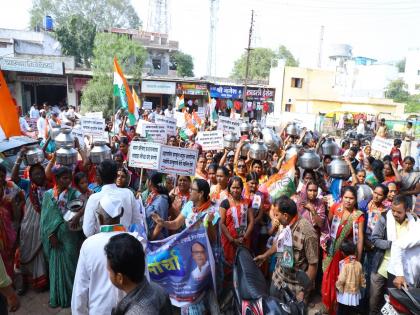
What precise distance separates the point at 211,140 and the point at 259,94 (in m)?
26.1

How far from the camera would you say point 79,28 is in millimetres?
37844

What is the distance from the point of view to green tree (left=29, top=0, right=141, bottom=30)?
51.6 meters

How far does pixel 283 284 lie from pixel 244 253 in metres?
0.52

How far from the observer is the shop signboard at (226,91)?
3008cm

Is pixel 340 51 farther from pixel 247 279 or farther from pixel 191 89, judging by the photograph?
pixel 247 279

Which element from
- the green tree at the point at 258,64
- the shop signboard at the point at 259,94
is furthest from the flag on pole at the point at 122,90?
the green tree at the point at 258,64

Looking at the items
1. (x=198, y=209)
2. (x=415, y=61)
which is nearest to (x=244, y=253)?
(x=198, y=209)

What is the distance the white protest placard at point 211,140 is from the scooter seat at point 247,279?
14.4ft

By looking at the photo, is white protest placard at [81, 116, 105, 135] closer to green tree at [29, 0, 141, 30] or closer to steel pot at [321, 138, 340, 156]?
steel pot at [321, 138, 340, 156]

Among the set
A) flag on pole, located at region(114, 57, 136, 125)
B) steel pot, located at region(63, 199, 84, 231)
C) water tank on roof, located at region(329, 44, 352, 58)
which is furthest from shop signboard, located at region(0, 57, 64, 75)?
water tank on roof, located at region(329, 44, 352, 58)

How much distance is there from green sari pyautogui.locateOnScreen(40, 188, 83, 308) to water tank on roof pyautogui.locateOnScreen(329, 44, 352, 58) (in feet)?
233

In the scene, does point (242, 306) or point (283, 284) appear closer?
point (242, 306)

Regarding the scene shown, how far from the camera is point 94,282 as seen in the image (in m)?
2.57

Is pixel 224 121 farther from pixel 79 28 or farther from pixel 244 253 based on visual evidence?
pixel 79 28
